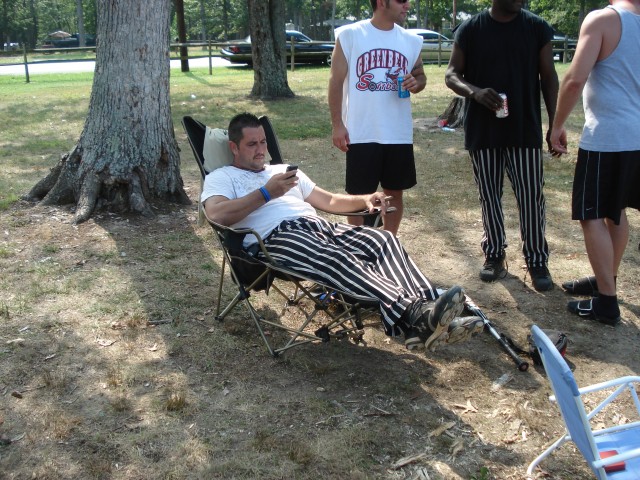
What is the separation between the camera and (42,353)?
146 inches

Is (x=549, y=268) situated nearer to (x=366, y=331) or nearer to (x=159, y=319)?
(x=366, y=331)

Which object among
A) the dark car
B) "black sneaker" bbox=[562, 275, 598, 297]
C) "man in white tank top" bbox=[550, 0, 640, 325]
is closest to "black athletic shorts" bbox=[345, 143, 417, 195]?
"man in white tank top" bbox=[550, 0, 640, 325]

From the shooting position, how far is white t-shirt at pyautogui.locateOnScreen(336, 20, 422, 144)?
4.26m

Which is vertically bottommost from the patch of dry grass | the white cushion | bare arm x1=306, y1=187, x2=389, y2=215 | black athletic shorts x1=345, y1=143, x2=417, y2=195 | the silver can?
the patch of dry grass

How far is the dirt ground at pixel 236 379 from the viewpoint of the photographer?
9.31 feet

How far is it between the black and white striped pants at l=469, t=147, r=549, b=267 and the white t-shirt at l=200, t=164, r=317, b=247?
1.23 metres

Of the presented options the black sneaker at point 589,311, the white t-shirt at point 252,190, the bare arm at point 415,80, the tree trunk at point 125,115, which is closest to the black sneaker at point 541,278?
the black sneaker at point 589,311

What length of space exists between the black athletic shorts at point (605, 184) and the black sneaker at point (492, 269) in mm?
866

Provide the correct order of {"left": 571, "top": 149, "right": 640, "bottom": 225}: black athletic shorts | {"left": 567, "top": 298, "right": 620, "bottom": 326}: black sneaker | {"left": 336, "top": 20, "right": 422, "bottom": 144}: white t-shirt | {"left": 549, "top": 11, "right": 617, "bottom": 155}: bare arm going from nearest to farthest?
{"left": 549, "top": 11, "right": 617, "bottom": 155}: bare arm < {"left": 571, "top": 149, "right": 640, "bottom": 225}: black athletic shorts < {"left": 567, "top": 298, "right": 620, "bottom": 326}: black sneaker < {"left": 336, "top": 20, "right": 422, "bottom": 144}: white t-shirt

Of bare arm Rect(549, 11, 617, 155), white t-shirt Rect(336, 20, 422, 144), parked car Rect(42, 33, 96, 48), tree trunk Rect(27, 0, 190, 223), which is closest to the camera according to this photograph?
bare arm Rect(549, 11, 617, 155)

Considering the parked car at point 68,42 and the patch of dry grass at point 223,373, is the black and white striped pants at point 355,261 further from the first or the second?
the parked car at point 68,42

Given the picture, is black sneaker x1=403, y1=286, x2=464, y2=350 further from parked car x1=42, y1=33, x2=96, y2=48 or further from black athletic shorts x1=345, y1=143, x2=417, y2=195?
parked car x1=42, y1=33, x2=96, y2=48

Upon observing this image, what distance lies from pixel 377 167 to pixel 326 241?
38.3 inches

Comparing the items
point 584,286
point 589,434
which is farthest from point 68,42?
point 589,434
